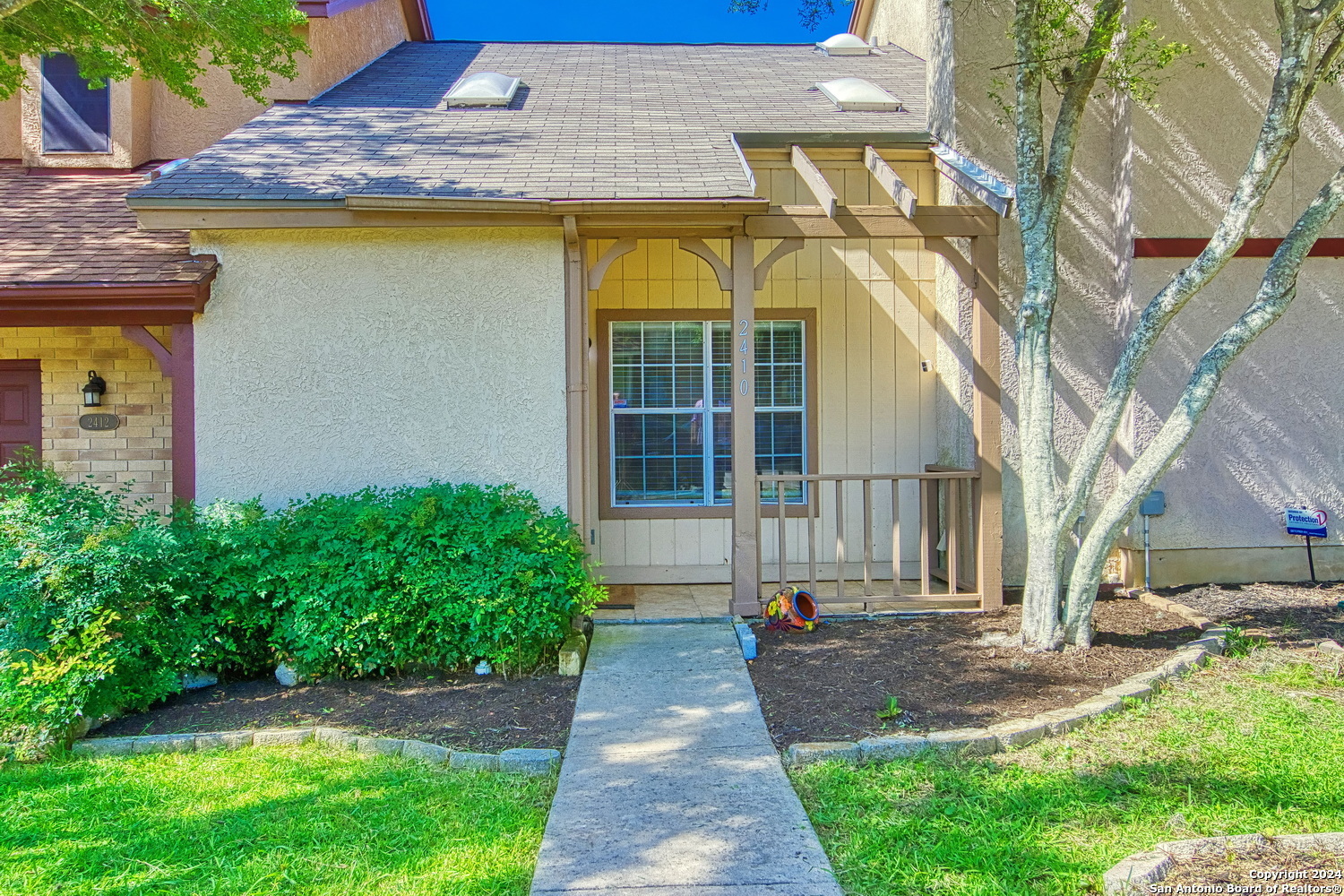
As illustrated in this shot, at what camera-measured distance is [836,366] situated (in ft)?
25.3

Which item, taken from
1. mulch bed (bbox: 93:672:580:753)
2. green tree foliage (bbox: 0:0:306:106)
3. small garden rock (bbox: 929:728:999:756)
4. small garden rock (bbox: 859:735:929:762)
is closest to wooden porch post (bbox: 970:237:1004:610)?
small garden rock (bbox: 929:728:999:756)

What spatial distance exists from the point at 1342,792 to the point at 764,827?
7.99ft

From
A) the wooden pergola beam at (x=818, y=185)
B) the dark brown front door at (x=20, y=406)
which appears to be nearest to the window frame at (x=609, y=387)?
the wooden pergola beam at (x=818, y=185)

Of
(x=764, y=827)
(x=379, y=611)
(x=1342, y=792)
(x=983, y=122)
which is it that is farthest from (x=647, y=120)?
(x=1342, y=792)

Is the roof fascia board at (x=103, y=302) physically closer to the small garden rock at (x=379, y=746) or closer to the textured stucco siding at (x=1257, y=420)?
the small garden rock at (x=379, y=746)

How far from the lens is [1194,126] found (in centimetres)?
693

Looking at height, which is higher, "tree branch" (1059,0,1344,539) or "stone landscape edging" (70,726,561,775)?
"tree branch" (1059,0,1344,539)

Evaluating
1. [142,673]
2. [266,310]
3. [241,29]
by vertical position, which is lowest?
[142,673]

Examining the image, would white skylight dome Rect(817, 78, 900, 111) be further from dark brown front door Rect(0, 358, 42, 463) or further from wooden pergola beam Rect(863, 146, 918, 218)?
dark brown front door Rect(0, 358, 42, 463)

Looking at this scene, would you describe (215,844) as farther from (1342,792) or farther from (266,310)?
(1342,792)

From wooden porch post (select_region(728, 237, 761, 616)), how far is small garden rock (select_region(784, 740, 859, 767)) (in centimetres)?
226

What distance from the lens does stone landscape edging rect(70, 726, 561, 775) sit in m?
3.96

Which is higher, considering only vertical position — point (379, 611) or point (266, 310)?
point (266, 310)

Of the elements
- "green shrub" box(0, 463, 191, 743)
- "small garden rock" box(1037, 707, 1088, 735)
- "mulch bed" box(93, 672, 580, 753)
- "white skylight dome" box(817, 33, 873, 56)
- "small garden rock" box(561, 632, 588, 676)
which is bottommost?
"mulch bed" box(93, 672, 580, 753)
